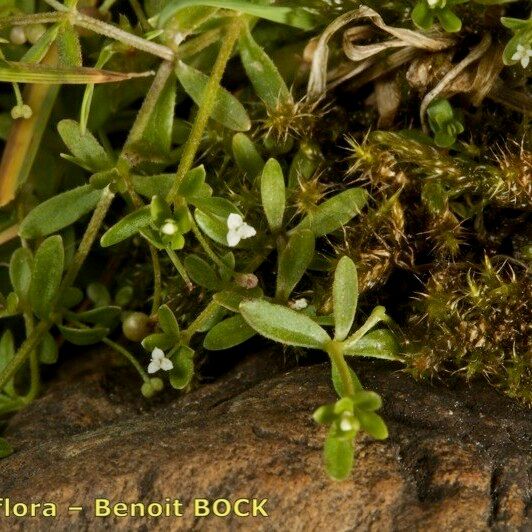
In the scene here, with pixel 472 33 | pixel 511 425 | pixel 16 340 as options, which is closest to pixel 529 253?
pixel 511 425

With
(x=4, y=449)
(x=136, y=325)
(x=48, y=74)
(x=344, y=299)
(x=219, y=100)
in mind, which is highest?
(x=48, y=74)

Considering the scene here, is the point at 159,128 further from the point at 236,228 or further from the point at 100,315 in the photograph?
the point at 100,315

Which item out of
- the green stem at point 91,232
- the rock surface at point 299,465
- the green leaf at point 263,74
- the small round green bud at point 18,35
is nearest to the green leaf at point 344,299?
the rock surface at point 299,465

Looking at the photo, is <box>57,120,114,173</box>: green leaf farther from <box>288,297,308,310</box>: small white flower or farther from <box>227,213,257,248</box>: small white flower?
<box>288,297,308,310</box>: small white flower

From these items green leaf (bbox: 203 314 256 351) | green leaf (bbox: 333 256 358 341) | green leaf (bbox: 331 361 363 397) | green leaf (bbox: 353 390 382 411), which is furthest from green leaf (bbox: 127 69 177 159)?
green leaf (bbox: 353 390 382 411)

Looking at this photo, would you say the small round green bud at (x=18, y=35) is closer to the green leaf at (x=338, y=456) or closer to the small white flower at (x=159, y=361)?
the small white flower at (x=159, y=361)

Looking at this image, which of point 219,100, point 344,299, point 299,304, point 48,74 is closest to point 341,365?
point 344,299

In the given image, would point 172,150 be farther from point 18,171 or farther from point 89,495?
point 89,495
